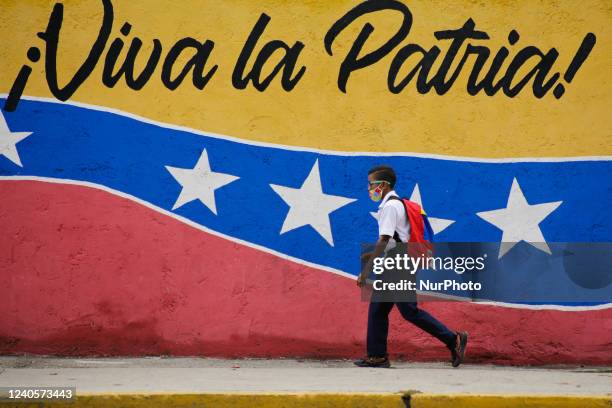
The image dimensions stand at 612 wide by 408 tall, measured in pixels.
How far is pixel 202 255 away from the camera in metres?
8.78

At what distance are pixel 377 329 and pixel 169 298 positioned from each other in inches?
76.9

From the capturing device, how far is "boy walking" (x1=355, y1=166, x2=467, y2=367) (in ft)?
26.7

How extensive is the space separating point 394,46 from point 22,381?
14.5ft

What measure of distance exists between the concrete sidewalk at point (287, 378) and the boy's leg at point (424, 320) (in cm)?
33

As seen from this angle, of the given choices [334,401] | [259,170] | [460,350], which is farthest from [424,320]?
[259,170]

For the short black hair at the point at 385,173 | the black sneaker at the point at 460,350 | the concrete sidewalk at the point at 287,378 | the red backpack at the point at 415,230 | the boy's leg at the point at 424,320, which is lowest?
the concrete sidewalk at the point at 287,378

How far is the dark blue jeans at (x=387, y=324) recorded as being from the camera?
8.19 m

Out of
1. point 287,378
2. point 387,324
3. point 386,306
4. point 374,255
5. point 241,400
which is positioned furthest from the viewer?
point 387,324

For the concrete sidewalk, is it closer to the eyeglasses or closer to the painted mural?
the painted mural

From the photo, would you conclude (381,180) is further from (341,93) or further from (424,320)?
(424,320)

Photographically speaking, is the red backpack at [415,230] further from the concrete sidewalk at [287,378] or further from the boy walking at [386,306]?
the concrete sidewalk at [287,378]

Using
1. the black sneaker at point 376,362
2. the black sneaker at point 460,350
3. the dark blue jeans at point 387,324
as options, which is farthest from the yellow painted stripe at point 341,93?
the black sneaker at point 376,362

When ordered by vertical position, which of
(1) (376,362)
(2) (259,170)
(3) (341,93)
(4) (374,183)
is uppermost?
(3) (341,93)

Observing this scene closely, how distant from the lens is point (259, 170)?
8.79m
